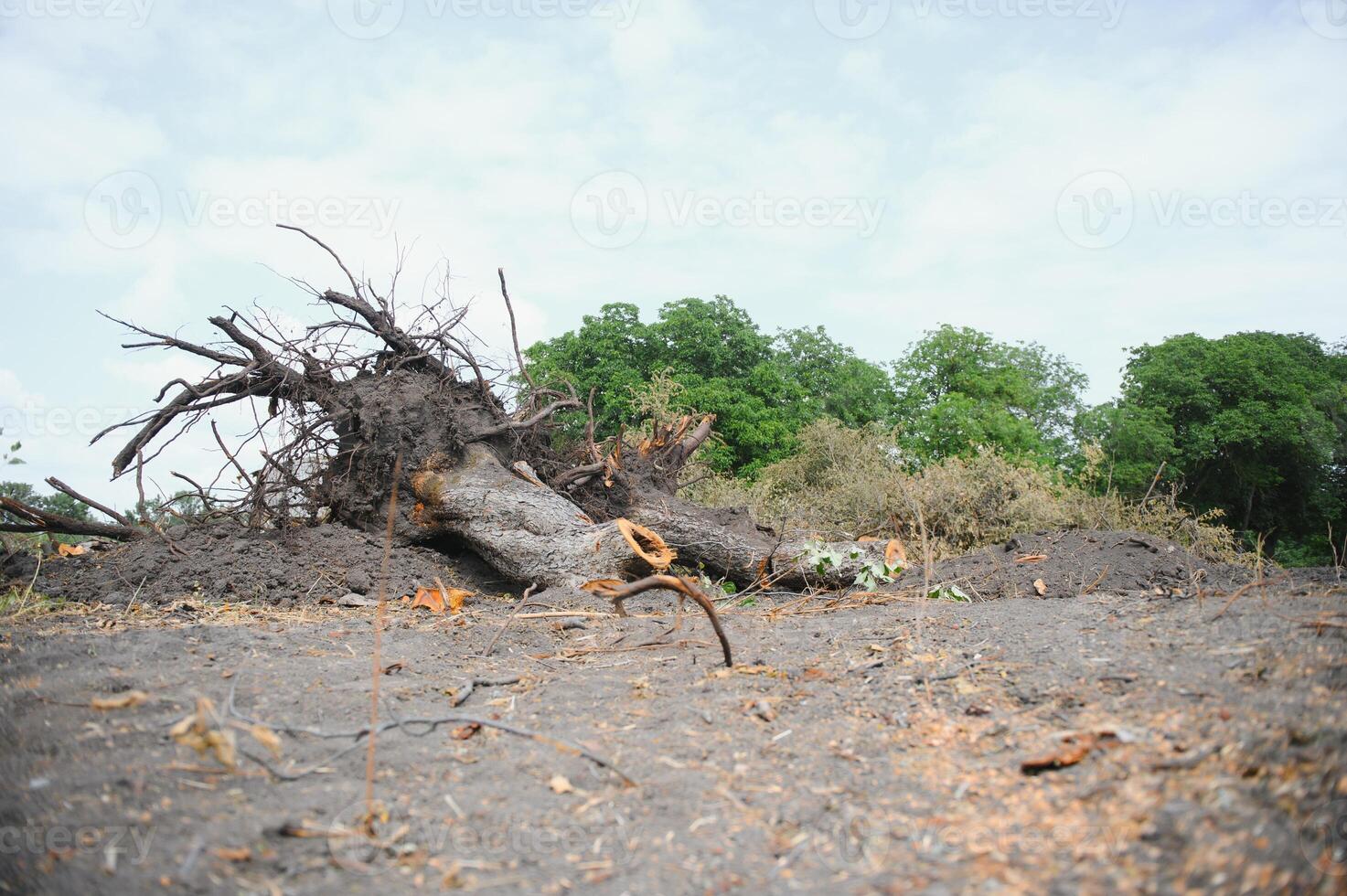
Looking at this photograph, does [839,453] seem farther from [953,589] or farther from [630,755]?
[630,755]

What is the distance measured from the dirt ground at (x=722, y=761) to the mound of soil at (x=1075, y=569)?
1990 mm

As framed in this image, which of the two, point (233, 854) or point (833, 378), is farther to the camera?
point (833, 378)

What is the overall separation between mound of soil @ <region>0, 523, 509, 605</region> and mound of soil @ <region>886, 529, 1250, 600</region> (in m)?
4.28

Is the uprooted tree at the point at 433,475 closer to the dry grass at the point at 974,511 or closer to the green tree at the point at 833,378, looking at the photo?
the dry grass at the point at 974,511

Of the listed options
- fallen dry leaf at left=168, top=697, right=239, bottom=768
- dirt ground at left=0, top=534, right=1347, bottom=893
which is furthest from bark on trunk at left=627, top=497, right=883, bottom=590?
fallen dry leaf at left=168, top=697, right=239, bottom=768

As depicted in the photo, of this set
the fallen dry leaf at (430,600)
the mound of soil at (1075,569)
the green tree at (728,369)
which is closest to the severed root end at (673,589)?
the fallen dry leaf at (430,600)

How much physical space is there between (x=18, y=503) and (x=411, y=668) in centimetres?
531

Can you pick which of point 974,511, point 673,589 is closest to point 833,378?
point 974,511

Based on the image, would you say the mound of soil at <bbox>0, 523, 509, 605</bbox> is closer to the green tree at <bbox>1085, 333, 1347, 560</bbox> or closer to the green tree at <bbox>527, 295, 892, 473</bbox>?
the green tree at <bbox>527, 295, 892, 473</bbox>

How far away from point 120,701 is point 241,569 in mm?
3946

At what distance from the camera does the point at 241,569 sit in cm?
664

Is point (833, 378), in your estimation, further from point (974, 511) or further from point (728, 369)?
point (974, 511)

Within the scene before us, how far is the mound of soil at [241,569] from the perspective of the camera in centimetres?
635

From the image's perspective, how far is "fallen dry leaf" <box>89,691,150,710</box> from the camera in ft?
9.69
